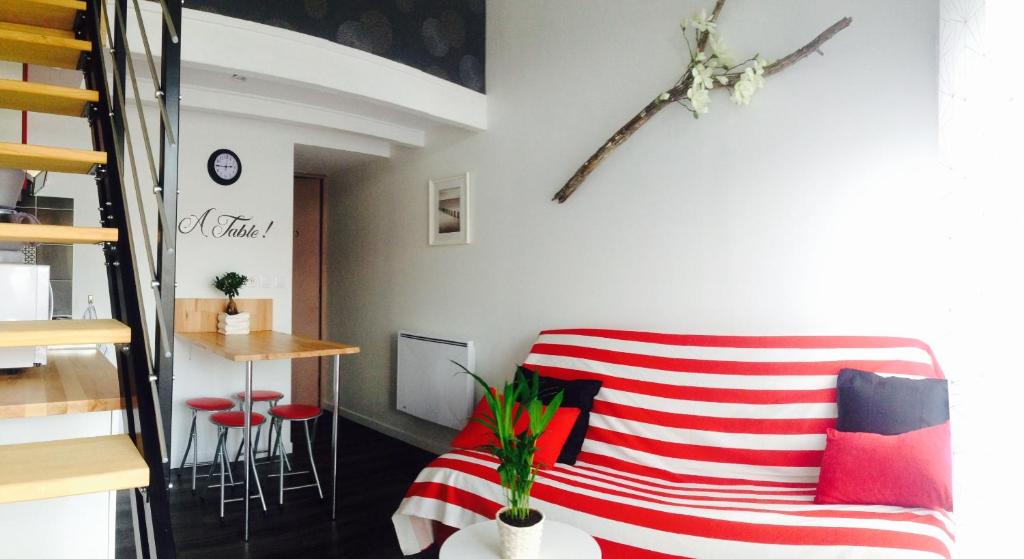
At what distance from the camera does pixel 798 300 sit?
8.85 feet

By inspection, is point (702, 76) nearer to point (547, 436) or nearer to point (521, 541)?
point (547, 436)

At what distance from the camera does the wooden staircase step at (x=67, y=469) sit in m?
1.12

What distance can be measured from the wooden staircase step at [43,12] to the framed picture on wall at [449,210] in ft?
8.04

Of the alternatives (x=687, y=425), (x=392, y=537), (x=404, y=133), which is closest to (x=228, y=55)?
(x=404, y=133)

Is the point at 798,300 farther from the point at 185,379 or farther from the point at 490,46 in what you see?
the point at 185,379

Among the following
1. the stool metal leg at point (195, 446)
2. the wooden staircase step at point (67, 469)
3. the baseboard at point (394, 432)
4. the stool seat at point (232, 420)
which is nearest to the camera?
the wooden staircase step at point (67, 469)

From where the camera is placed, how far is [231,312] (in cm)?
422

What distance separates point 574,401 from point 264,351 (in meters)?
1.62

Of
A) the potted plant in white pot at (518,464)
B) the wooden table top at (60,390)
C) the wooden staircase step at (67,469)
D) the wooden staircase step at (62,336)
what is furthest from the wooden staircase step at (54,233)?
the potted plant in white pot at (518,464)

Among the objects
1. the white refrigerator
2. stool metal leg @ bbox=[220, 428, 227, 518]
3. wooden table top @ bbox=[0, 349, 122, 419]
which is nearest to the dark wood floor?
stool metal leg @ bbox=[220, 428, 227, 518]

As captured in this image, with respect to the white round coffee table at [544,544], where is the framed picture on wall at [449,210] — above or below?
above

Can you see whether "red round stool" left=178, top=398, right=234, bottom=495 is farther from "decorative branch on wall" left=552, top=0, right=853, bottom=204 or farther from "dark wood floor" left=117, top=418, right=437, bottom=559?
"decorative branch on wall" left=552, top=0, right=853, bottom=204

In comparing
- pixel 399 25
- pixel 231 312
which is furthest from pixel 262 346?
pixel 399 25

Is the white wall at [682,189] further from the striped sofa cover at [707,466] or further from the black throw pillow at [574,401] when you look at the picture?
the black throw pillow at [574,401]
